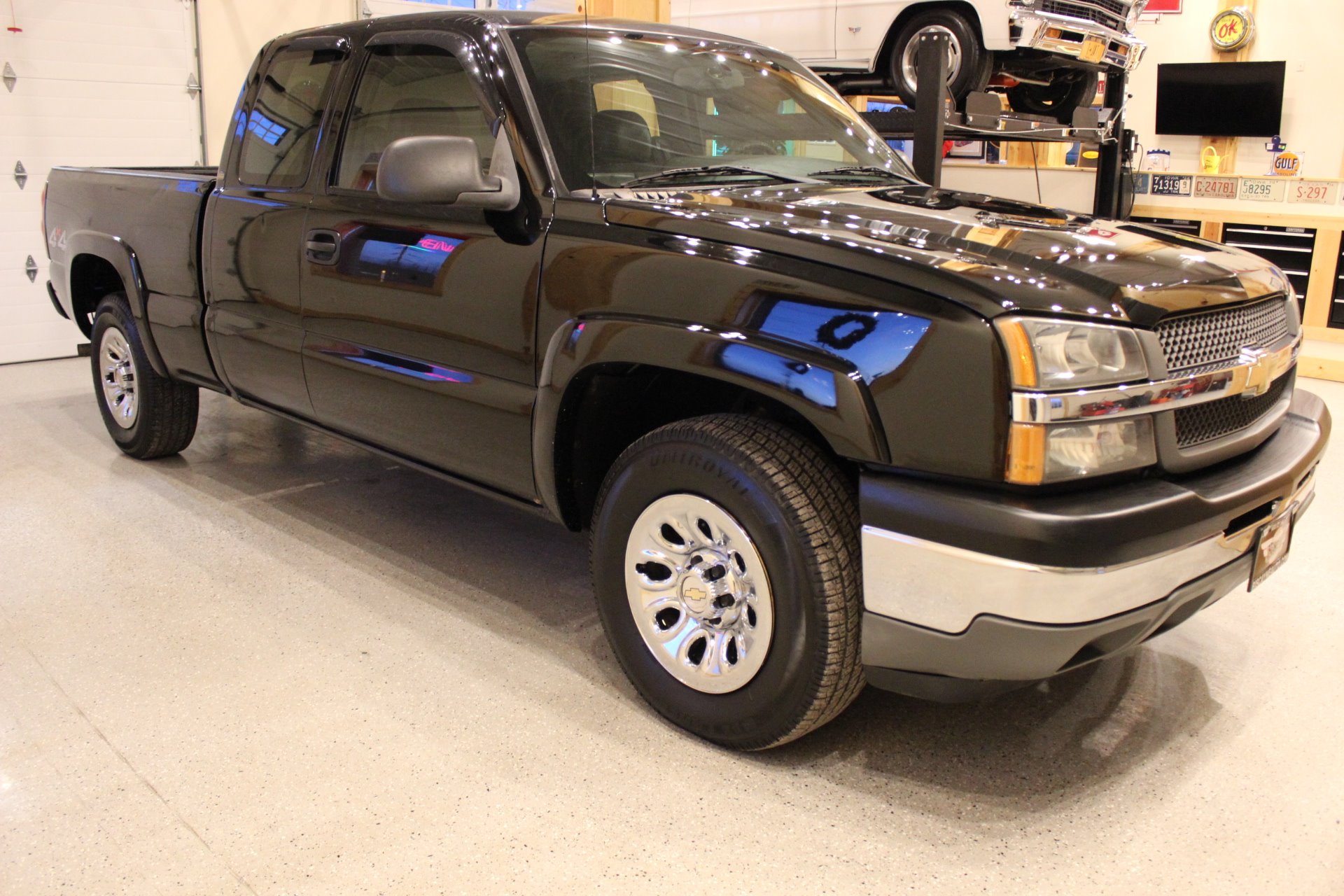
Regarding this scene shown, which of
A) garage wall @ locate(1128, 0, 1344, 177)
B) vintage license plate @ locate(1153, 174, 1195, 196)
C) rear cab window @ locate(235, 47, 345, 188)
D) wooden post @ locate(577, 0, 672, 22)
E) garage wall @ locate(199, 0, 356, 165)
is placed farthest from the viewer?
garage wall @ locate(1128, 0, 1344, 177)

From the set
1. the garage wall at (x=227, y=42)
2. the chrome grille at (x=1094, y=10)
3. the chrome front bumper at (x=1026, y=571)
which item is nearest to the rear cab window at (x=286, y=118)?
the chrome front bumper at (x=1026, y=571)

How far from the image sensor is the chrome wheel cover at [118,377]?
173 inches

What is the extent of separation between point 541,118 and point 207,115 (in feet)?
21.3

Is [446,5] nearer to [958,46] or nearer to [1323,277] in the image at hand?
[958,46]

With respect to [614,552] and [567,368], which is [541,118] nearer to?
[567,368]

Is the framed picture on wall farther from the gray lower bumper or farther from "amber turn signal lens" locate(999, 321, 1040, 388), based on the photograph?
"amber turn signal lens" locate(999, 321, 1040, 388)

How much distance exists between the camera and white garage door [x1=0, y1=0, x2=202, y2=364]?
6973 millimetres

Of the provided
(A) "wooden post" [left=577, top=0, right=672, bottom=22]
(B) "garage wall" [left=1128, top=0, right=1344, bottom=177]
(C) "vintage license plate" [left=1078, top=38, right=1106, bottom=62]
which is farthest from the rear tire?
(B) "garage wall" [left=1128, top=0, right=1344, bottom=177]

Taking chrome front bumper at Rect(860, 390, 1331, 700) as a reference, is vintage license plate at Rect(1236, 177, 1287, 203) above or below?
above

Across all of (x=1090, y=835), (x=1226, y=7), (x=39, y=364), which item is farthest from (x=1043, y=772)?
(x=1226, y=7)

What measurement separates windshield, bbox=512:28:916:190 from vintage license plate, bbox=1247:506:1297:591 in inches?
54.4

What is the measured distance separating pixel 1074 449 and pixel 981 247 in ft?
1.53

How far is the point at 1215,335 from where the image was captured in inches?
80.7

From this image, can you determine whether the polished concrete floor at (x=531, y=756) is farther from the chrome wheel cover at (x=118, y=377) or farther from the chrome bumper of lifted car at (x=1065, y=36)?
the chrome bumper of lifted car at (x=1065, y=36)
